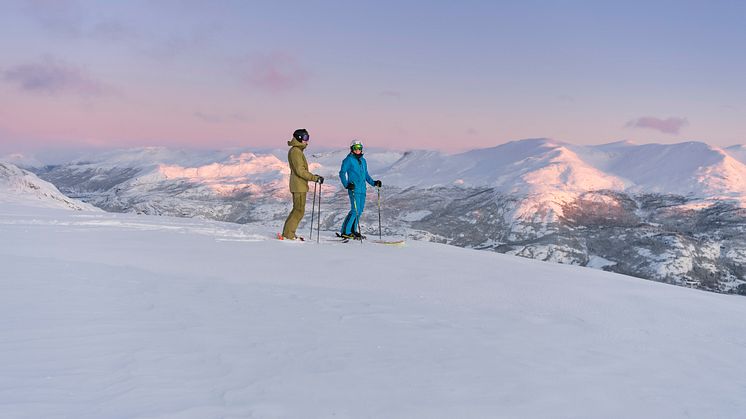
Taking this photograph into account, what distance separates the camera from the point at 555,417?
3.74 m

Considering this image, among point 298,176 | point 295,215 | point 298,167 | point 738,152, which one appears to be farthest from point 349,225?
point 738,152

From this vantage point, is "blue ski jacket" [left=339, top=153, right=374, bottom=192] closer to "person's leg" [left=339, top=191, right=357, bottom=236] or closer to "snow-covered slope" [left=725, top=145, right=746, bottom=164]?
"person's leg" [left=339, top=191, right=357, bottom=236]

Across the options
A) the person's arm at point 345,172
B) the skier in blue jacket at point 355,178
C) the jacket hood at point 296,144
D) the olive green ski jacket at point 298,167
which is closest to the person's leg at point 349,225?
the skier in blue jacket at point 355,178

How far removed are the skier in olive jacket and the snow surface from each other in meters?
4.06

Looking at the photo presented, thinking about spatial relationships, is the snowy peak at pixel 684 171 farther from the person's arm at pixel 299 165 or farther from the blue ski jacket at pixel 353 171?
the person's arm at pixel 299 165

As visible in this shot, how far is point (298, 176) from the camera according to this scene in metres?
13.8

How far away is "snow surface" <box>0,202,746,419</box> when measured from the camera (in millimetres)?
3908

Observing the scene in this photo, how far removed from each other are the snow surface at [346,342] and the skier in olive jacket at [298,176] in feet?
13.3

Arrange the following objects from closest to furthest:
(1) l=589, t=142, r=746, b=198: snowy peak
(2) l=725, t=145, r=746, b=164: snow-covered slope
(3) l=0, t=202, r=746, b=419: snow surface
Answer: (3) l=0, t=202, r=746, b=419: snow surface
(1) l=589, t=142, r=746, b=198: snowy peak
(2) l=725, t=145, r=746, b=164: snow-covered slope

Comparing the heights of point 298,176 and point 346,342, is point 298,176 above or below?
above

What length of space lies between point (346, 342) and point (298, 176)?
29.7 ft

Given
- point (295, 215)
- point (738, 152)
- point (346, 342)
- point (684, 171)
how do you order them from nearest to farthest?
point (346, 342) → point (295, 215) → point (684, 171) → point (738, 152)

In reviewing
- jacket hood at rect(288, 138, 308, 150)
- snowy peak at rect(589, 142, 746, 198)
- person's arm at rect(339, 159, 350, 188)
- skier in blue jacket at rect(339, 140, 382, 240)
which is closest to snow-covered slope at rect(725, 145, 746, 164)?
snowy peak at rect(589, 142, 746, 198)

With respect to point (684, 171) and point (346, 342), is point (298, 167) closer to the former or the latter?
point (346, 342)
